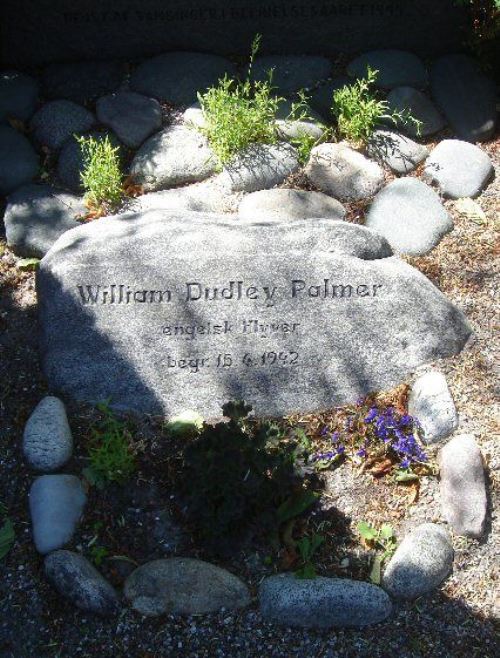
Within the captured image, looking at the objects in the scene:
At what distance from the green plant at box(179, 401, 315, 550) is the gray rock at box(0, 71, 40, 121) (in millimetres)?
2674

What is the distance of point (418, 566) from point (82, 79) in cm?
367

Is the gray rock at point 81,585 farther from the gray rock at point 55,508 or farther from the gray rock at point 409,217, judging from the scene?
the gray rock at point 409,217

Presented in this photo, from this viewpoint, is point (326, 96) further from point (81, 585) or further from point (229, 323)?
point (81, 585)

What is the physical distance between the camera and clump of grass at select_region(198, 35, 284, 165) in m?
4.79

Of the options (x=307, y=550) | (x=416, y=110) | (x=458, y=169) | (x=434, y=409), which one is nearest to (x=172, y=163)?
(x=416, y=110)

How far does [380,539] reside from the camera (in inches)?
142

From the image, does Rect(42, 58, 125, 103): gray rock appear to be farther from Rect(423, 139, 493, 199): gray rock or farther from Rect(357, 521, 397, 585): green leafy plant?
Rect(357, 521, 397, 585): green leafy plant

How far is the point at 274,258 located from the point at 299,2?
211cm

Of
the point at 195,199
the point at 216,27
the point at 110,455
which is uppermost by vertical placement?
the point at 216,27

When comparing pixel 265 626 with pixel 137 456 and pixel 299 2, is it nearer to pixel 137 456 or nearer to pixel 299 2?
pixel 137 456

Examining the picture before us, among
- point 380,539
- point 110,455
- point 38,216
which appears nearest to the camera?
point 380,539

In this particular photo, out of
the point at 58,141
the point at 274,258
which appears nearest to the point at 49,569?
the point at 274,258

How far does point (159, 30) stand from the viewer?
17.4 feet

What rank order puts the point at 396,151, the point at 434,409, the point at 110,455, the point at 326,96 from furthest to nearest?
the point at 326,96
the point at 396,151
the point at 434,409
the point at 110,455
